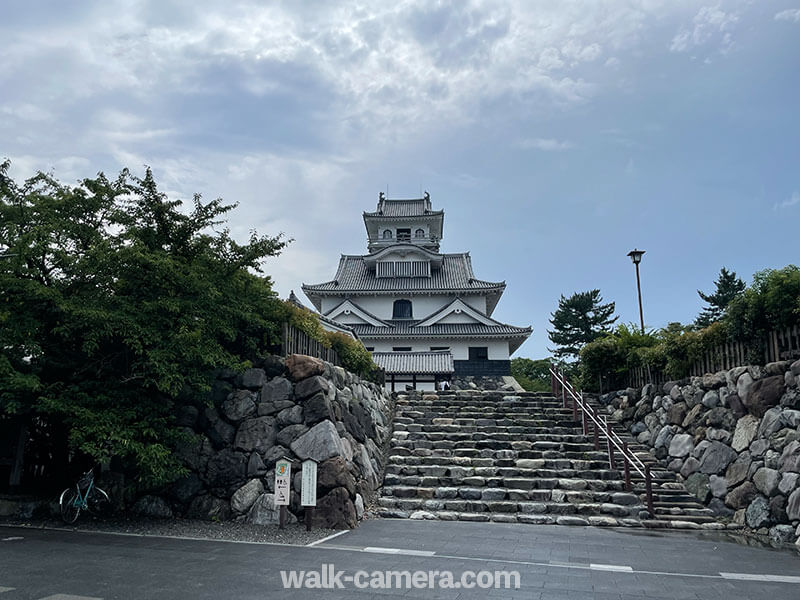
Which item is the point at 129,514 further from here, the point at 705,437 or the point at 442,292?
the point at 442,292

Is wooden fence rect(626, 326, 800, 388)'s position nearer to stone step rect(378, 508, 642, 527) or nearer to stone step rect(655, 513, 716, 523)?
stone step rect(655, 513, 716, 523)

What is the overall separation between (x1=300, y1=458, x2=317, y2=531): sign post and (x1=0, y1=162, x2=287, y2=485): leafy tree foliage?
6.91ft

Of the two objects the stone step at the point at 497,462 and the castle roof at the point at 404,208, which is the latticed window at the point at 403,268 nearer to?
the castle roof at the point at 404,208

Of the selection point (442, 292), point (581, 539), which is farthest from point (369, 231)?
point (581, 539)

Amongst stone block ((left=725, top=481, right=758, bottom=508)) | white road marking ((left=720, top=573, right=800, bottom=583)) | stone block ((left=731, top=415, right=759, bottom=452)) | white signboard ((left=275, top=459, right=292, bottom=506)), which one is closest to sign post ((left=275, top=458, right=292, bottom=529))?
white signboard ((left=275, top=459, right=292, bottom=506))

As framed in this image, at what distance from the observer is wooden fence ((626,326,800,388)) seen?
9.22 m

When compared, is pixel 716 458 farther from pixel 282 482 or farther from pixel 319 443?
pixel 282 482

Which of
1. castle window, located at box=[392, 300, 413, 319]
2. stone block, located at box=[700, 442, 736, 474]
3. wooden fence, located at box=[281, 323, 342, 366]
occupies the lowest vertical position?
stone block, located at box=[700, 442, 736, 474]

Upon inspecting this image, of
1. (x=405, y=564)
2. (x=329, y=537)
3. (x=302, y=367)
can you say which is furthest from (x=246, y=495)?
(x=405, y=564)

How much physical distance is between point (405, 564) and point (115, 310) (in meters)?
5.71

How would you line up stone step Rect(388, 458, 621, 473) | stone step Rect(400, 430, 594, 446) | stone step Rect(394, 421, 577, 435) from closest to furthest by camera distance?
1. stone step Rect(388, 458, 621, 473)
2. stone step Rect(400, 430, 594, 446)
3. stone step Rect(394, 421, 577, 435)

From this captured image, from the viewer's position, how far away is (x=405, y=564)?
21.5ft

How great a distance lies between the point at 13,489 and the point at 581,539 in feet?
31.5

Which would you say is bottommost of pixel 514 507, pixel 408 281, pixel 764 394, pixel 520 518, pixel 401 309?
pixel 520 518
